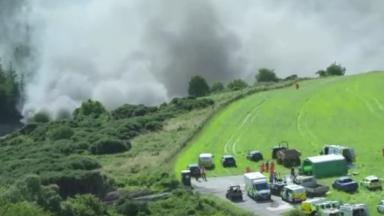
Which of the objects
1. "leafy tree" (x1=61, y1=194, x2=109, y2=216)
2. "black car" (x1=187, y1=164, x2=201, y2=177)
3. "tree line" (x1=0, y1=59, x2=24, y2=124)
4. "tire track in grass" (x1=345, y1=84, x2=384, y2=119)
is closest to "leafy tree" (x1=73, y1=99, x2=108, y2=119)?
"tree line" (x1=0, y1=59, x2=24, y2=124)

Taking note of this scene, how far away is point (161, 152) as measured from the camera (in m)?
78.6

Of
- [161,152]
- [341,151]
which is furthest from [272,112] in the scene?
[341,151]

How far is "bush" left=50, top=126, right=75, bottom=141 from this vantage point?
310ft

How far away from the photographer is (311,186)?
5628 cm

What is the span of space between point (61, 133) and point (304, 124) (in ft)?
98.4

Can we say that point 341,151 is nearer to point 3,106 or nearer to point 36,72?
point 3,106

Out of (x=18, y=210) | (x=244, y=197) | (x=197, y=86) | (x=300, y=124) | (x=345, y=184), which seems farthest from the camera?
(x=197, y=86)

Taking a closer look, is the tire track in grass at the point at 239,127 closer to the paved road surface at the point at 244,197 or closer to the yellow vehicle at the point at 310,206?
the paved road surface at the point at 244,197

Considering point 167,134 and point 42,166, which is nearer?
point 42,166

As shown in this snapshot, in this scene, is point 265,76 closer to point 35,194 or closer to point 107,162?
point 107,162

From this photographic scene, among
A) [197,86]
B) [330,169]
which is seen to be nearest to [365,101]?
[330,169]

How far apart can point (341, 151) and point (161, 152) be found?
21.0m

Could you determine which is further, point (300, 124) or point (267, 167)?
point (300, 124)

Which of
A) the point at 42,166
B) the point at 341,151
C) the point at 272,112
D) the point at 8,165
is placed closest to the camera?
the point at 341,151
